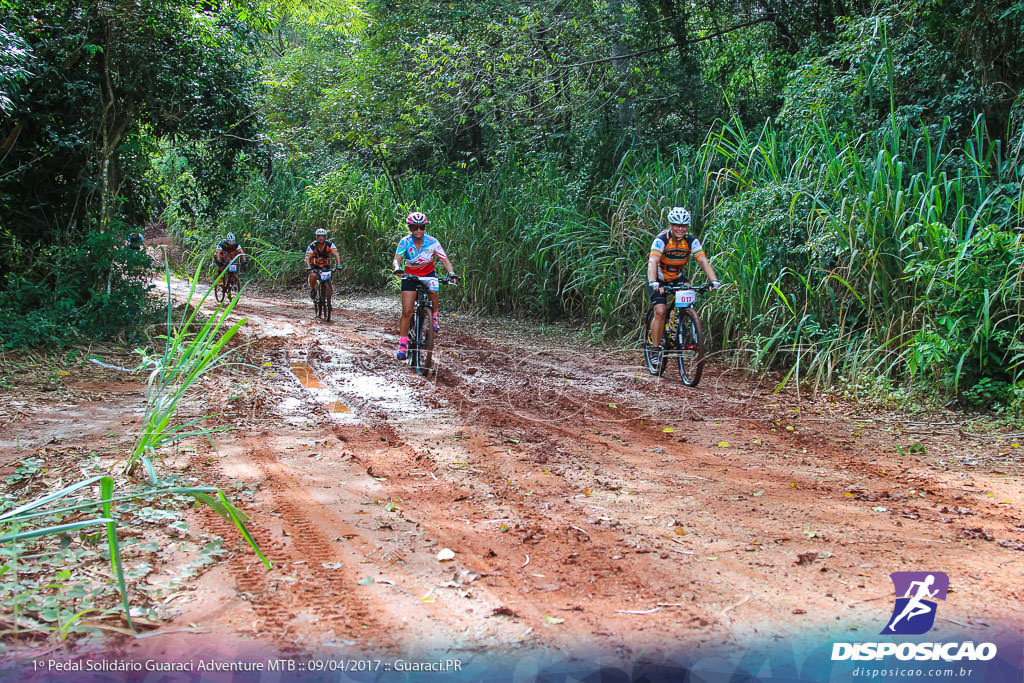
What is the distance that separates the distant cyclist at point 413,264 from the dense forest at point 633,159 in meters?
3.05

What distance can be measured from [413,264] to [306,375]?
72.0 inches

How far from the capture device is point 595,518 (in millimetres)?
4043

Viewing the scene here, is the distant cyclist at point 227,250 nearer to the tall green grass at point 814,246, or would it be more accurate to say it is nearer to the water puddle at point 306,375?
the tall green grass at point 814,246

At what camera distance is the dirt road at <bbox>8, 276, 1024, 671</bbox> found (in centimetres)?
287

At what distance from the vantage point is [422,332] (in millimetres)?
8766

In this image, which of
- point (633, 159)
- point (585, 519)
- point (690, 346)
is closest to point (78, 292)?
point (690, 346)

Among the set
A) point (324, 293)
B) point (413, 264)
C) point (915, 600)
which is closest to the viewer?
point (915, 600)

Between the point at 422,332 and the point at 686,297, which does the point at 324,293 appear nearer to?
the point at 422,332

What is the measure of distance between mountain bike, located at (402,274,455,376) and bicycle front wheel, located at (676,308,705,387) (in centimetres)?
267

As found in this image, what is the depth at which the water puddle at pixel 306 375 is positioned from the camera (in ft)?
26.0

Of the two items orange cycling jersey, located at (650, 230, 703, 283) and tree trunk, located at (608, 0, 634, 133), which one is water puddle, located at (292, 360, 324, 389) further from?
tree trunk, located at (608, 0, 634, 133)

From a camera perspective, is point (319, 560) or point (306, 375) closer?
point (319, 560)

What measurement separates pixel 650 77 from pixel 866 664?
1218cm

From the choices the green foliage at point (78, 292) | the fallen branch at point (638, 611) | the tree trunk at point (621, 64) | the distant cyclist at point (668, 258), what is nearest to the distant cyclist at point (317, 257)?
the green foliage at point (78, 292)
